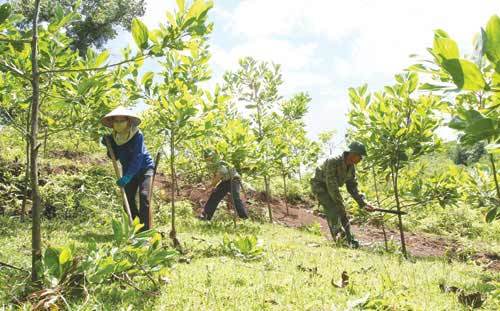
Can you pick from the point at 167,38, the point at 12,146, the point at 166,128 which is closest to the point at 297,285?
the point at 167,38

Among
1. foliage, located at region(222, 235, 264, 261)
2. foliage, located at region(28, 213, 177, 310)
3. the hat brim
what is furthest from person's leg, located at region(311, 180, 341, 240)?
foliage, located at region(28, 213, 177, 310)

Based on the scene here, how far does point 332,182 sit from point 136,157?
372 centimetres

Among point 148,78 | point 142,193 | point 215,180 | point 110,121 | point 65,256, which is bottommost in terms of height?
point 65,256

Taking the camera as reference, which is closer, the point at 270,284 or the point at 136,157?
the point at 270,284

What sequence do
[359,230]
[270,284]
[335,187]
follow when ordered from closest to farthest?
[270,284] → [335,187] → [359,230]

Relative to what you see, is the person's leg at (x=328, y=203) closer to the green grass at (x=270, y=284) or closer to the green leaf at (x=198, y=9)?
the green grass at (x=270, y=284)

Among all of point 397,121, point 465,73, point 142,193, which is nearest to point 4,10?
point 465,73

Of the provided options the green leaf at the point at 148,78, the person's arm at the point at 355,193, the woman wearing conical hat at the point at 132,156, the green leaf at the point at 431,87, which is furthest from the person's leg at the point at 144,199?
the green leaf at the point at 431,87

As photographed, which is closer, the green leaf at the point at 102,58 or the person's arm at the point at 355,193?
the green leaf at the point at 102,58

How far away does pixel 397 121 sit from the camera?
226 inches

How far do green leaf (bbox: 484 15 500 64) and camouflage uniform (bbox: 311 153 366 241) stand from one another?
620cm

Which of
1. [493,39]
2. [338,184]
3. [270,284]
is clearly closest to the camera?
[493,39]

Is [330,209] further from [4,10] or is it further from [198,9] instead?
[4,10]

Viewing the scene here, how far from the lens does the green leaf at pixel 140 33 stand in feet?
6.91
